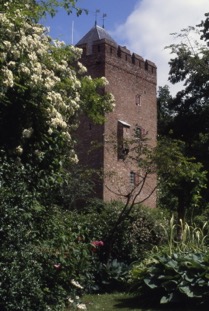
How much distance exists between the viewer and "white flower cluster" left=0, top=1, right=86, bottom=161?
33.0 ft

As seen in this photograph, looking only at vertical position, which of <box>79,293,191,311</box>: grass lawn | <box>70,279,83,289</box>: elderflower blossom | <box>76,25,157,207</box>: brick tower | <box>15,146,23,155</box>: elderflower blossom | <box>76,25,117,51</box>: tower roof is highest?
<box>76,25,117,51</box>: tower roof

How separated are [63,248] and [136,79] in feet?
109

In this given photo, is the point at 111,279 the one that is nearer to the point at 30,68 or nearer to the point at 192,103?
the point at 30,68

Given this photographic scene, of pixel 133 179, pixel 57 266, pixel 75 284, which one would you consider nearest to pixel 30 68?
pixel 57 266

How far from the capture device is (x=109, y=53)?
129 ft

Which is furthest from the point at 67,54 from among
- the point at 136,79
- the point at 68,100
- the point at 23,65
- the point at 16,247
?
the point at 136,79

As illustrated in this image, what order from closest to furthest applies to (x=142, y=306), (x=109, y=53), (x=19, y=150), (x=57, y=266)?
1. (x=57, y=266)
2. (x=19, y=150)
3. (x=142, y=306)
4. (x=109, y=53)

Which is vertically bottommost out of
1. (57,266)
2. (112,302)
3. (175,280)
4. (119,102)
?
(112,302)

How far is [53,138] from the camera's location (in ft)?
35.4

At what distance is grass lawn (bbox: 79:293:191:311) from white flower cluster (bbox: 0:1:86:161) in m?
3.15

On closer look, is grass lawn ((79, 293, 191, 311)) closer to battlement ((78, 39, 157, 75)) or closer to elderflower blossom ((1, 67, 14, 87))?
elderflower blossom ((1, 67, 14, 87))

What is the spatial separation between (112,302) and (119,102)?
1124 inches

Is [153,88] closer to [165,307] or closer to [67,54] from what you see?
[67,54]

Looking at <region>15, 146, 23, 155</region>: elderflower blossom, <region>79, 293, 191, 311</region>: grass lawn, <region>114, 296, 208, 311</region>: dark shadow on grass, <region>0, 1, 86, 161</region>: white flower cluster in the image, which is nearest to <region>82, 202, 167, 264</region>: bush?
<region>79, 293, 191, 311</region>: grass lawn
